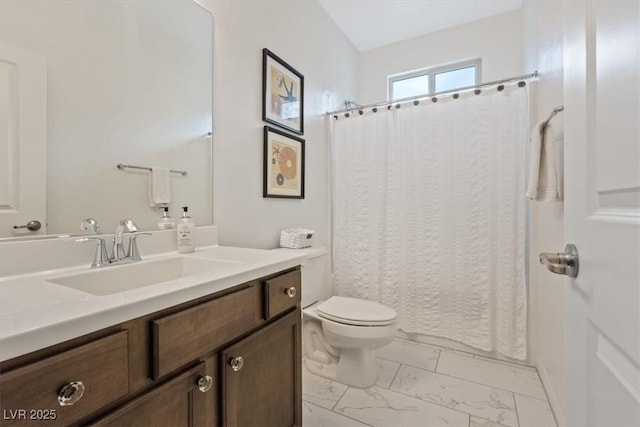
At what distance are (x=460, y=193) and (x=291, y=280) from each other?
4.80ft

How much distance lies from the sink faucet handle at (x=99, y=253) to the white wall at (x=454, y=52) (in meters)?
2.68

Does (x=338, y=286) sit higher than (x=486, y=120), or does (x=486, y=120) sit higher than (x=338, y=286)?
(x=486, y=120)

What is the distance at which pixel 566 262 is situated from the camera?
587mm

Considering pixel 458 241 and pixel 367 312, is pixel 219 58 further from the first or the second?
pixel 458 241

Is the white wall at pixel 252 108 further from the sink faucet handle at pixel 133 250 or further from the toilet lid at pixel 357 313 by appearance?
the toilet lid at pixel 357 313

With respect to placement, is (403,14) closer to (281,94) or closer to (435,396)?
(281,94)

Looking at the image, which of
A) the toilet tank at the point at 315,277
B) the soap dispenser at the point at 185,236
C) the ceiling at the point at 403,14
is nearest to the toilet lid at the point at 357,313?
the toilet tank at the point at 315,277

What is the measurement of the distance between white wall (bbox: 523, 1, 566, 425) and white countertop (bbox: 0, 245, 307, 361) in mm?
1423

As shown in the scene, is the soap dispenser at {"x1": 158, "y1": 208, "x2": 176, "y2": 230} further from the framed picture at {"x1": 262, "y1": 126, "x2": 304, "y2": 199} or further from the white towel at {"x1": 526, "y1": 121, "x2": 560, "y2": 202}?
the white towel at {"x1": 526, "y1": 121, "x2": 560, "y2": 202}

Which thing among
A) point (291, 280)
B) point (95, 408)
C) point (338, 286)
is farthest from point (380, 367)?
point (95, 408)

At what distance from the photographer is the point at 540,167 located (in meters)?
1.42

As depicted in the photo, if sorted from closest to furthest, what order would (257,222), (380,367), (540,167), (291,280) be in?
(291,280)
(540,167)
(257,222)
(380,367)

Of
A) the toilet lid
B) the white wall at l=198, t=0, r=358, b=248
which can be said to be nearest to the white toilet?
the toilet lid

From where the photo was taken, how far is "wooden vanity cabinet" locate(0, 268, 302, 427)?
17.8 inches
